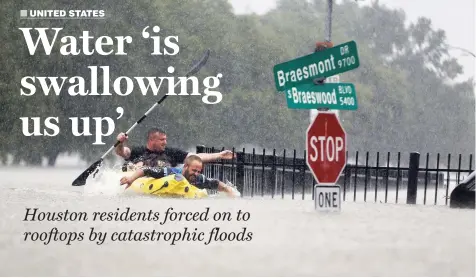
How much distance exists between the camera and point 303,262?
1223 centimetres

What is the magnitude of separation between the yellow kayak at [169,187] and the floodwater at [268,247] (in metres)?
2.37

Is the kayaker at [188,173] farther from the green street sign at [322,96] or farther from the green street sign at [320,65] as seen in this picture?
the green street sign at [320,65]

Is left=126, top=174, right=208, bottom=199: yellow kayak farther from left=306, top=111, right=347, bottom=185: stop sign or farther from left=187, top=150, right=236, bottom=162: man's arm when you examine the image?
left=306, top=111, right=347, bottom=185: stop sign

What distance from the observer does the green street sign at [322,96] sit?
50.8 feet

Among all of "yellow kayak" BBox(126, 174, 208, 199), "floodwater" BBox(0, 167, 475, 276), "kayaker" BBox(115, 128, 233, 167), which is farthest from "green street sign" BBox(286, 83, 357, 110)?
"kayaker" BBox(115, 128, 233, 167)

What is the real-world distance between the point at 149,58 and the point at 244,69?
36.8 feet

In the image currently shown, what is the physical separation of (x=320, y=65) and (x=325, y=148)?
4.66ft

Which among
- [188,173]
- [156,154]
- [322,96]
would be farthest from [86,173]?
[322,96]

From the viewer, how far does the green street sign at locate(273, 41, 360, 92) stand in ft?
50.4

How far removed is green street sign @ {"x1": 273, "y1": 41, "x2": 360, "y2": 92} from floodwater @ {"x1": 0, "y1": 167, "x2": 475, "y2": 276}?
194cm

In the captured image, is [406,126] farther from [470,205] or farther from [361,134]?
[470,205]

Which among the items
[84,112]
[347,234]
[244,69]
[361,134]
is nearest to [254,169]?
[347,234]

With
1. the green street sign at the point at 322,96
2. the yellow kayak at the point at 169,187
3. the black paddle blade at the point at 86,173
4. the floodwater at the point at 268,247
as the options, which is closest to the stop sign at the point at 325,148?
the green street sign at the point at 322,96

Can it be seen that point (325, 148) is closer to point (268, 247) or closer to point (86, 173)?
point (268, 247)
